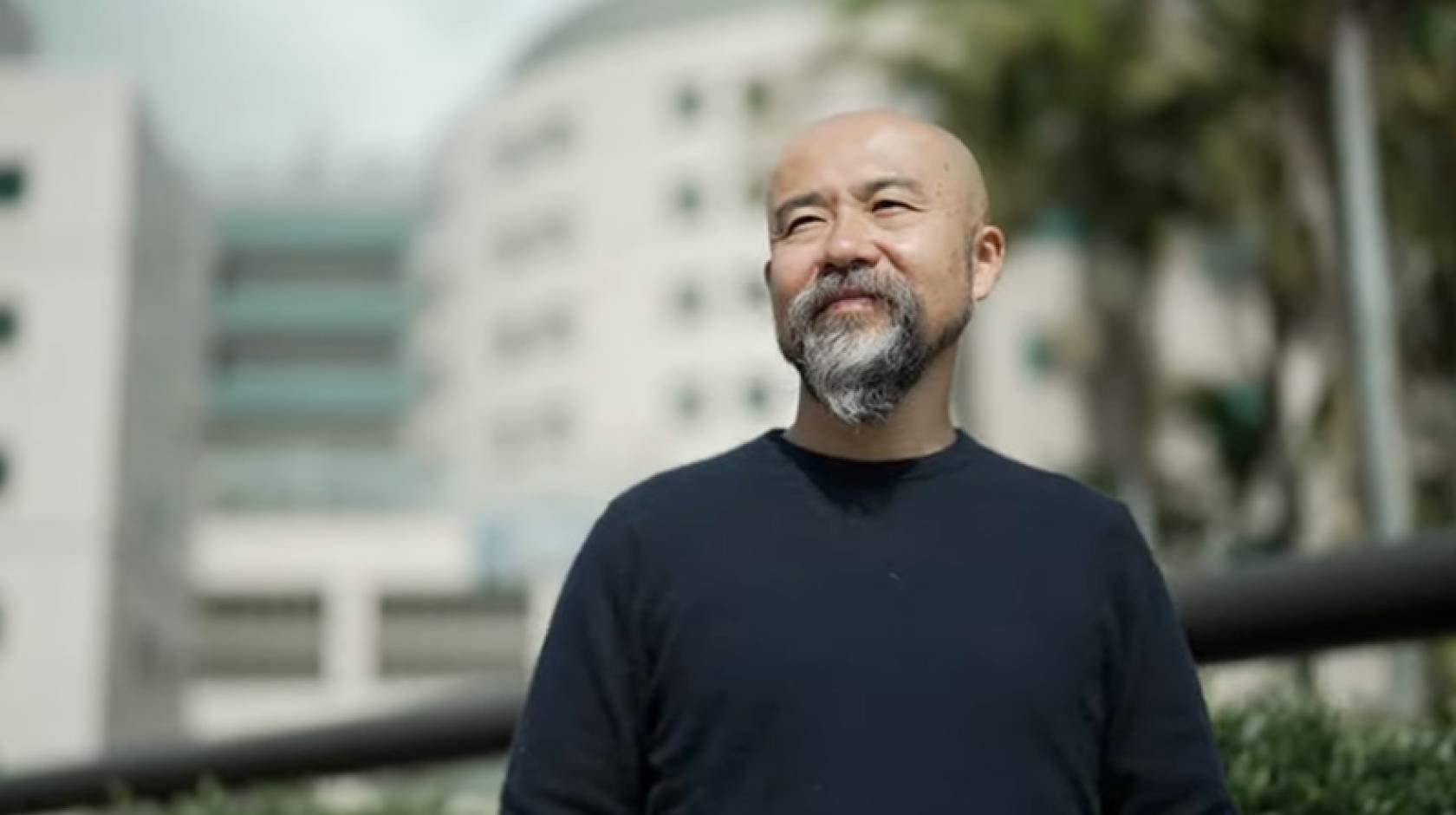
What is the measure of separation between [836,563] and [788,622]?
0.23ft

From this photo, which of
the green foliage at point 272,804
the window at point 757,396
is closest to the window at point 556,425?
the window at point 757,396

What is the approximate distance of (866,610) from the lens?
190 cm

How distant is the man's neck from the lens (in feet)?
6.59

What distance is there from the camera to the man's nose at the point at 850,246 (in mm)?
2016

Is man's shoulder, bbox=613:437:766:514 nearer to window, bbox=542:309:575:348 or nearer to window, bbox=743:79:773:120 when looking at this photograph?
window, bbox=743:79:773:120

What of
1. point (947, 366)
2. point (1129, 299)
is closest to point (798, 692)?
point (947, 366)

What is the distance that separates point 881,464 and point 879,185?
0.89ft

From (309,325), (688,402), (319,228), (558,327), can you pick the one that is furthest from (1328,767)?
(309,325)

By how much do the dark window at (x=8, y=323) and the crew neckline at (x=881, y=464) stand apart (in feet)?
137

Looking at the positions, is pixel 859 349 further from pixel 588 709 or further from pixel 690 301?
pixel 690 301

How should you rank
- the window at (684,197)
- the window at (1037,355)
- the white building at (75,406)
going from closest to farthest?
the white building at (75,406) → the window at (1037,355) → the window at (684,197)

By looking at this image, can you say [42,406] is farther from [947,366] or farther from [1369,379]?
[947,366]

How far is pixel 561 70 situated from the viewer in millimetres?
71375

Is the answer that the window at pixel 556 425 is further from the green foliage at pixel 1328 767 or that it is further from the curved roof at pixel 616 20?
the green foliage at pixel 1328 767
